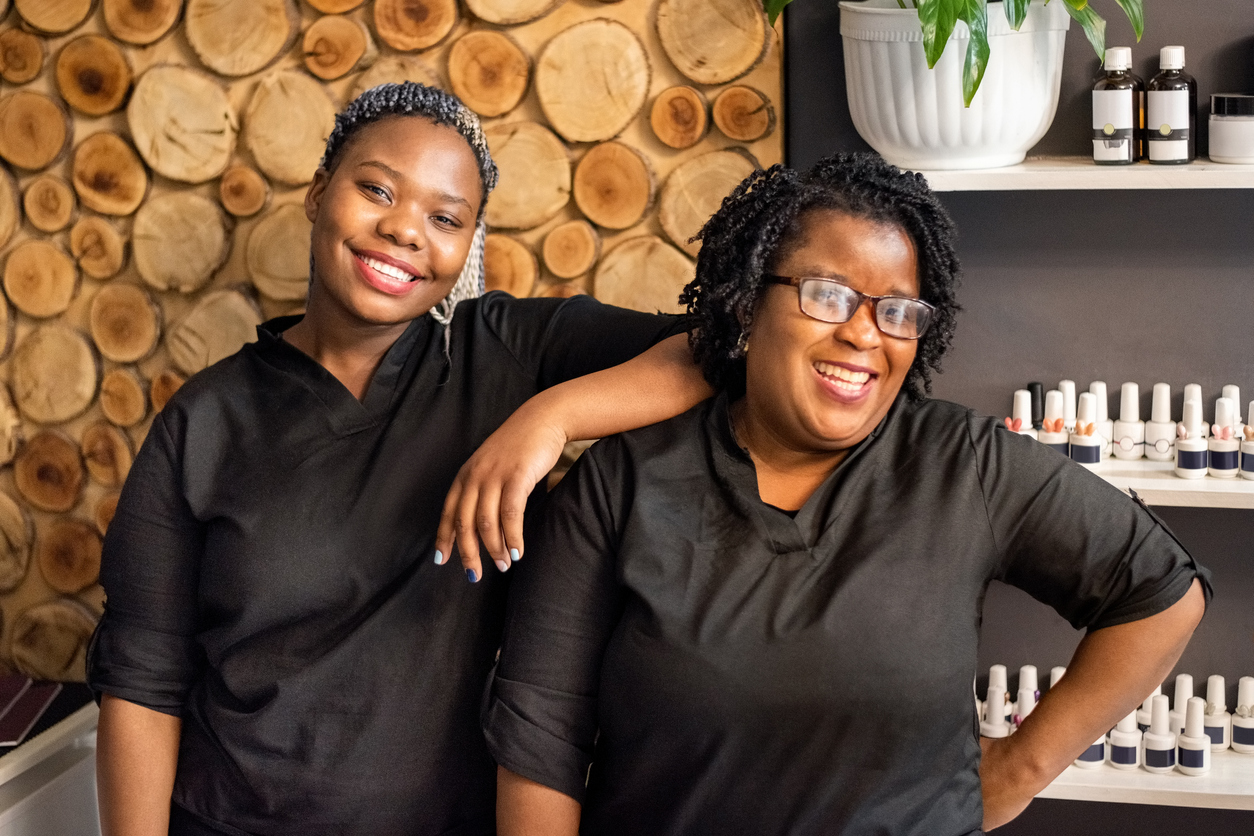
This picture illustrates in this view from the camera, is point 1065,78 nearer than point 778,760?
No

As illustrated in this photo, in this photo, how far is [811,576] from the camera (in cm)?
123

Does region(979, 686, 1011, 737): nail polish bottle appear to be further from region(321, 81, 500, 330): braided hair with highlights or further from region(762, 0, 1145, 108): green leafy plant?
region(321, 81, 500, 330): braided hair with highlights

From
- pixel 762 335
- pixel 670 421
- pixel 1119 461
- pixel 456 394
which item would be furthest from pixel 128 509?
pixel 1119 461

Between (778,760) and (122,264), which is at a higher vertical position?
(122,264)

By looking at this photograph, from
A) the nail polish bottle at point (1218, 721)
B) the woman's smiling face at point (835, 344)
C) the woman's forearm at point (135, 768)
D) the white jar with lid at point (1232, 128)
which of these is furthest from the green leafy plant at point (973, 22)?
the woman's forearm at point (135, 768)

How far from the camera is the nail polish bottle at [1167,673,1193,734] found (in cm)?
187

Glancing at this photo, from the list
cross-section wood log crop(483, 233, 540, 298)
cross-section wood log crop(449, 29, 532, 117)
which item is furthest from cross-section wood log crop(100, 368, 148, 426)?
cross-section wood log crop(449, 29, 532, 117)

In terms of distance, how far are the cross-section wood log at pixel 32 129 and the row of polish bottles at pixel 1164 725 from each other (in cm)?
193

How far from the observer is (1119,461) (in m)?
1.89

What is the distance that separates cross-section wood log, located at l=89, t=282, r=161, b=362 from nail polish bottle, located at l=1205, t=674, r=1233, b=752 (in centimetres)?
198

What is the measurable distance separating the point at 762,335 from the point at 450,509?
414 mm

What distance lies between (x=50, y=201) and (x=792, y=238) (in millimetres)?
1529

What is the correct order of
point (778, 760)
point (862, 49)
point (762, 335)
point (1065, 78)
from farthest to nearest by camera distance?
point (1065, 78), point (862, 49), point (762, 335), point (778, 760)

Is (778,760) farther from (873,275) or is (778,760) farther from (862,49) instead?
(862,49)
